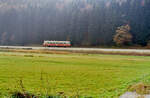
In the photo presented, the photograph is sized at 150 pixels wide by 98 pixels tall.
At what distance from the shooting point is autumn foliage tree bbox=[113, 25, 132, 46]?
32.0 meters

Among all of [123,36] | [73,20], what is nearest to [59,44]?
[73,20]

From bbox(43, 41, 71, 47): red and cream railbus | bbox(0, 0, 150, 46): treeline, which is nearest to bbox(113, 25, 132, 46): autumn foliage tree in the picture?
bbox(0, 0, 150, 46): treeline

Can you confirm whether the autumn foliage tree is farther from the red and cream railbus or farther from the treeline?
the red and cream railbus

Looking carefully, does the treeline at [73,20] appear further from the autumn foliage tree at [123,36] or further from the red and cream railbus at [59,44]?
the red and cream railbus at [59,44]

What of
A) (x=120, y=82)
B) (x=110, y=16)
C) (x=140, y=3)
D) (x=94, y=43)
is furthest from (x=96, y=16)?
(x=120, y=82)

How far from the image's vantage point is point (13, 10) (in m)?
47.4

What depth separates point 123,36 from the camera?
32.6 m

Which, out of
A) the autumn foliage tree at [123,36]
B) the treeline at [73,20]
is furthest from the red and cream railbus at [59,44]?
the autumn foliage tree at [123,36]

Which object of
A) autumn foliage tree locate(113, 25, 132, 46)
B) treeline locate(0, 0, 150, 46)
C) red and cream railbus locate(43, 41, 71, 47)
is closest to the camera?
red and cream railbus locate(43, 41, 71, 47)

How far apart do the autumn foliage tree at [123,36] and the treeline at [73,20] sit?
1.83 meters

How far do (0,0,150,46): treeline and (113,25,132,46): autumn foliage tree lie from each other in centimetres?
183

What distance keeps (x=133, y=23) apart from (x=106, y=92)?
112ft

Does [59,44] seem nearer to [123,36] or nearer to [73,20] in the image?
[73,20]

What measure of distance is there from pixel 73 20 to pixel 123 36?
1297cm
